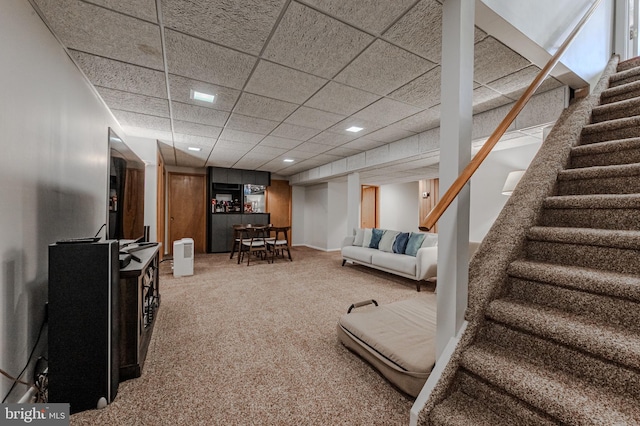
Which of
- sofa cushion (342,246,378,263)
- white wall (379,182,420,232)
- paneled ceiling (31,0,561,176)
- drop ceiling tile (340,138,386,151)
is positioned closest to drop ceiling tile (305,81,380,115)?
paneled ceiling (31,0,561,176)

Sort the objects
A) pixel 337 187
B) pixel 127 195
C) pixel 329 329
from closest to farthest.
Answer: pixel 127 195 < pixel 329 329 < pixel 337 187

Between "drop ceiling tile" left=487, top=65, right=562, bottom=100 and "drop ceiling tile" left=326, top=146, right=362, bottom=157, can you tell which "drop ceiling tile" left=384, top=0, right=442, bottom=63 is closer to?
"drop ceiling tile" left=487, top=65, right=562, bottom=100

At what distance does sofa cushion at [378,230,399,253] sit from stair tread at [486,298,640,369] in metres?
3.50

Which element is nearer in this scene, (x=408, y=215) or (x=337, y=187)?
(x=337, y=187)

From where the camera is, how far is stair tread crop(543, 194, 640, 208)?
4.66 ft

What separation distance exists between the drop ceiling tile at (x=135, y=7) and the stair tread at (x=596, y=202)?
2728 millimetres

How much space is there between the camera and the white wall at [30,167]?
134 centimetres

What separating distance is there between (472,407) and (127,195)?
283 centimetres

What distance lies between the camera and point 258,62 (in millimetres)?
2125

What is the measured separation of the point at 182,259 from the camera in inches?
176

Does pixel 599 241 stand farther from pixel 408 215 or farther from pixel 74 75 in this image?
pixel 408 215

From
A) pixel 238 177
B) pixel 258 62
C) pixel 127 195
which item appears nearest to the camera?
pixel 258 62

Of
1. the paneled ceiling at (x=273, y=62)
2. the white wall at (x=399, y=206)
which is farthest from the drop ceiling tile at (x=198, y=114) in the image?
the white wall at (x=399, y=206)

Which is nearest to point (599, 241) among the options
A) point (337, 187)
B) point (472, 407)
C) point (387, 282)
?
point (472, 407)
